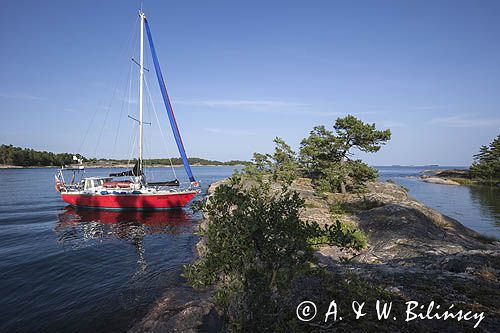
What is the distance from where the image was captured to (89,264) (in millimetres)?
12211

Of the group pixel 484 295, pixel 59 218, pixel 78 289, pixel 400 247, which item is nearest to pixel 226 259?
pixel 484 295

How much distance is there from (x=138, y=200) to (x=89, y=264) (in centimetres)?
1198

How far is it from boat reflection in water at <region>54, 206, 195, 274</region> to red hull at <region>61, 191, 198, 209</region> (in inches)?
27.1

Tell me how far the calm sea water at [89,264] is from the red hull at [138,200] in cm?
83

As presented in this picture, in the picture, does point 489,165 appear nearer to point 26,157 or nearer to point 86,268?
point 86,268

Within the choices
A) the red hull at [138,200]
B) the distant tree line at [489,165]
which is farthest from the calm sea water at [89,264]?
the distant tree line at [489,165]

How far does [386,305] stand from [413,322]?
47cm

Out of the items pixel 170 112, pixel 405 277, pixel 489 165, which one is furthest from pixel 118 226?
pixel 489 165

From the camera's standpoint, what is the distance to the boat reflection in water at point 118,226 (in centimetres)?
1614

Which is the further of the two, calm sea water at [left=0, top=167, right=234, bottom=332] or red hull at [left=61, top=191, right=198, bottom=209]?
red hull at [left=61, top=191, right=198, bottom=209]

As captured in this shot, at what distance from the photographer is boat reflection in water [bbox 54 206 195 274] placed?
1614 centimetres

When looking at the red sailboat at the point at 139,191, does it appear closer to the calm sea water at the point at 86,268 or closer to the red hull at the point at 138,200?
the red hull at the point at 138,200

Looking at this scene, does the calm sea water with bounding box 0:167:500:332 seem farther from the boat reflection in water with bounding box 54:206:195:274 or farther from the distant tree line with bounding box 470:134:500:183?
the distant tree line with bounding box 470:134:500:183

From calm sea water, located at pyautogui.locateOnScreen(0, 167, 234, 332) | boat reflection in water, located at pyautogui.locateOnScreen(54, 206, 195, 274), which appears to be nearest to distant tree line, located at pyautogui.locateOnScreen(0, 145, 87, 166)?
boat reflection in water, located at pyautogui.locateOnScreen(54, 206, 195, 274)
